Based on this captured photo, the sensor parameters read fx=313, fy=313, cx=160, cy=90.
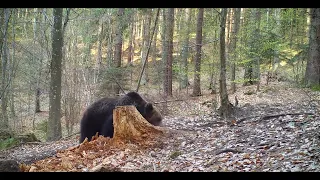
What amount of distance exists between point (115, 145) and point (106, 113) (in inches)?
59.8

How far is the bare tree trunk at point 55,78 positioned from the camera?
11836 millimetres

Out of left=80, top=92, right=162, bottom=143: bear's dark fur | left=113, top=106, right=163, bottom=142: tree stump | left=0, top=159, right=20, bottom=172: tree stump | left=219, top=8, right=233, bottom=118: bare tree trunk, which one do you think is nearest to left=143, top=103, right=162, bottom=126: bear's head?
left=80, top=92, right=162, bottom=143: bear's dark fur

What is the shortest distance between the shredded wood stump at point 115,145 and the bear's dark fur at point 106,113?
693 millimetres

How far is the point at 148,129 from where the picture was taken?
7.41 m

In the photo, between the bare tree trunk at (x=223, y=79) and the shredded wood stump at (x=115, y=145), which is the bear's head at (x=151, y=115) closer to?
the shredded wood stump at (x=115, y=145)

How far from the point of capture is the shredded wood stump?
6002mm

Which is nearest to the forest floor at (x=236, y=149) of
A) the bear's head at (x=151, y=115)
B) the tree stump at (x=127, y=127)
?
the tree stump at (x=127, y=127)

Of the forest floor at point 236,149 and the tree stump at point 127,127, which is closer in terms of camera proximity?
the forest floor at point 236,149

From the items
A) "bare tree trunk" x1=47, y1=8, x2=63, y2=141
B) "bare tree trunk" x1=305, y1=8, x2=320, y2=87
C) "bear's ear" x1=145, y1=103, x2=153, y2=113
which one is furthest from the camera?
"bare tree trunk" x1=305, y1=8, x2=320, y2=87

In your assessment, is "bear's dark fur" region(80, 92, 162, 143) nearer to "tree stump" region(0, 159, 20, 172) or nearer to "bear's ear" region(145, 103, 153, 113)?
"bear's ear" region(145, 103, 153, 113)

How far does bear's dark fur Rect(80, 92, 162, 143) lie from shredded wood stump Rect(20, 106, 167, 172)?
69 cm

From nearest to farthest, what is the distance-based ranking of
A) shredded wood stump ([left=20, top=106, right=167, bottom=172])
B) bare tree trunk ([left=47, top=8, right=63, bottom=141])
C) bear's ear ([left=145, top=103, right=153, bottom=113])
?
A: shredded wood stump ([left=20, top=106, right=167, bottom=172])
bear's ear ([left=145, top=103, right=153, bottom=113])
bare tree trunk ([left=47, top=8, right=63, bottom=141])

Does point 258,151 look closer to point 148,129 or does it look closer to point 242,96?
point 148,129
